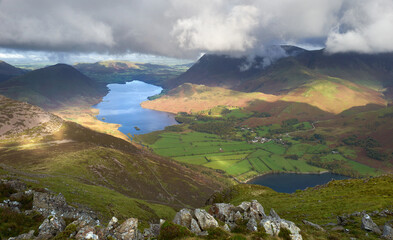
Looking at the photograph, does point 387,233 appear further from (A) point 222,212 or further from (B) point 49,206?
(B) point 49,206

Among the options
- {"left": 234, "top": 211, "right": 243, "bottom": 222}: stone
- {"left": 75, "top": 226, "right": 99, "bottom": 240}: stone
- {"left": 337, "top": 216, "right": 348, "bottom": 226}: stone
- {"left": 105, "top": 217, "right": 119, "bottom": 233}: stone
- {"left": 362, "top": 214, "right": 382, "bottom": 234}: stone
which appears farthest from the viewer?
{"left": 337, "top": 216, "right": 348, "bottom": 226}: stone

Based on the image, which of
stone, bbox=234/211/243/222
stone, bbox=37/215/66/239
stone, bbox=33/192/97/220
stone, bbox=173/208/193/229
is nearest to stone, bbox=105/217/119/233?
stone, bbox=37/215/66/239

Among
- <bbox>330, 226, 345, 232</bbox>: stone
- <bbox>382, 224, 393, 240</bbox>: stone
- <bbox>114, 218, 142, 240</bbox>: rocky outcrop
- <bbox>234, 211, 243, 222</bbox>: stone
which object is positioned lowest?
<bbox>330, 226, 345, 232</bbox>: stone

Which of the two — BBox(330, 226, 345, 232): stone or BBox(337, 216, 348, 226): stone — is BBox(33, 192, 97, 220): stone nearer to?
BBox(330, 226, 345, 232): stone

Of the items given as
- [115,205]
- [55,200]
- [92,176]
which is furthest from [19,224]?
[92,176]

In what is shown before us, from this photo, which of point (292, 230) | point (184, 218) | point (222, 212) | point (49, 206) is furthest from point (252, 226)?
point (49, 206)

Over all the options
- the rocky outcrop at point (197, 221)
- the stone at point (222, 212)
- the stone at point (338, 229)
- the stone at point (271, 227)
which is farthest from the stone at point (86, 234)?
the stone at point (338, 229)
